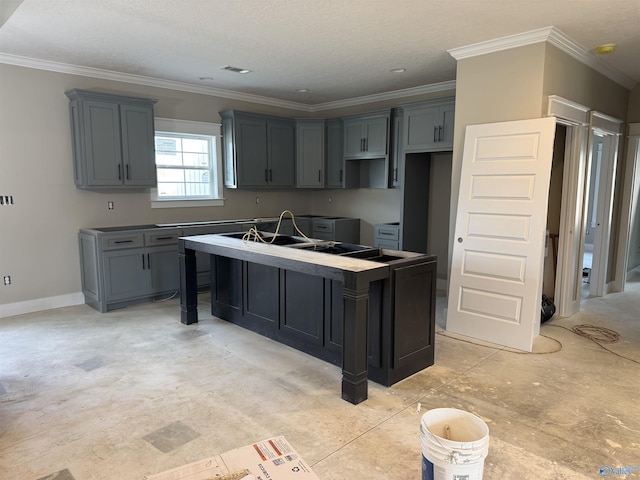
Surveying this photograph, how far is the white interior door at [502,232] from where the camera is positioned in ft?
12.0

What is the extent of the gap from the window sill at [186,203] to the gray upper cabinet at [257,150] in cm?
29

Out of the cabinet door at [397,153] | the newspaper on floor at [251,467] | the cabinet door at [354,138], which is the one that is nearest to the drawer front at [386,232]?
the cabinet door at [397,153]

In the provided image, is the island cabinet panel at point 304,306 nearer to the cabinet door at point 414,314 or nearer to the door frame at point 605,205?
the cabinet door at point 414,314

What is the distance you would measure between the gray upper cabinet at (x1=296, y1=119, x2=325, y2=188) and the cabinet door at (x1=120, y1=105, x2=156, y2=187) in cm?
228

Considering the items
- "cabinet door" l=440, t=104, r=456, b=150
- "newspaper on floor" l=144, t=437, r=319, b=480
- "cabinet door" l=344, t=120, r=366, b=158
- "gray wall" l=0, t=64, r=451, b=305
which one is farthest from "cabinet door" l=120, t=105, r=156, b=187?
"newspaper on floor" l=144, t=437, r=319, b=480

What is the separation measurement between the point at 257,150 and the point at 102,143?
210 cm

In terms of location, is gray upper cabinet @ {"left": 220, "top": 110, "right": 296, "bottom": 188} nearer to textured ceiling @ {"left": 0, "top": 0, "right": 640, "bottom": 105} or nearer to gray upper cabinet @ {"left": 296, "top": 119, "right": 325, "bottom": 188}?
gray upper cabinet @ {"left": 296, "top": 119, "right": 325, "bottom": 188}

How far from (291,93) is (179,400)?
15.1 feet

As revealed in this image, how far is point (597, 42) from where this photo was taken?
3.85 metres

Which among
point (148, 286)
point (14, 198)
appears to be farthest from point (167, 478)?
point (14, 198)

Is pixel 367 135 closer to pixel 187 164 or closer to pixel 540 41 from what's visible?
pixel 187 164

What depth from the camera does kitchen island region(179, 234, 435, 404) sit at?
9.26ft

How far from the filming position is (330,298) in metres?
3.35

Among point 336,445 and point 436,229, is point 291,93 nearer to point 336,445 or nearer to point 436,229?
point 436,229
